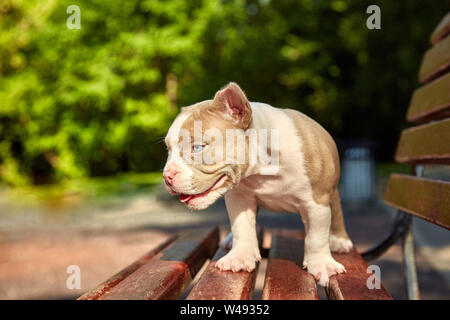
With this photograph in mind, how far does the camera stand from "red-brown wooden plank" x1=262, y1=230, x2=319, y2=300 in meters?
1.48

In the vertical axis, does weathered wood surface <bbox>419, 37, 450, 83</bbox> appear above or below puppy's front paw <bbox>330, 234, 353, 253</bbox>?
above

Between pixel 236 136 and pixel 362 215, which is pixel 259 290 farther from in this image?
pixel 362 215

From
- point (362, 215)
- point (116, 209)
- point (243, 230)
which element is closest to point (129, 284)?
point (243, 230)

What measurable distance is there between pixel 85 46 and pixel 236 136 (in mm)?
15839

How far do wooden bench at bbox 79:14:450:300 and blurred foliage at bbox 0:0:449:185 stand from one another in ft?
39.3

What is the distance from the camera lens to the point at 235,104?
1.70 m

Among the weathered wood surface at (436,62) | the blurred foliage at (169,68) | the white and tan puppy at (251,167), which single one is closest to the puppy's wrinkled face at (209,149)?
the white and tan puppy at (251,167)

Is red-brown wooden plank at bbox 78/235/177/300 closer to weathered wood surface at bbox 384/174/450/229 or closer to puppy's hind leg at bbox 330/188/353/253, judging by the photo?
puppy's hind leg at bbox 330/188/353/253

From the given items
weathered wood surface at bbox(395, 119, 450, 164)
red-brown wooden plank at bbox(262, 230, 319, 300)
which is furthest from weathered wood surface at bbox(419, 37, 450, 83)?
red-brown wooden plank at bbox(262, 230, 319, 300)

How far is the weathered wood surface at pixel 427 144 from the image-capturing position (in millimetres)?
1968

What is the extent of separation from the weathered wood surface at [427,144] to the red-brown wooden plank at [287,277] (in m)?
0.73

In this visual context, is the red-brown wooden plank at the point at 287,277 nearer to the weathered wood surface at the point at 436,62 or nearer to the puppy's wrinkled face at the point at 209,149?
the puppy's wrinkled face at the point at 209,149

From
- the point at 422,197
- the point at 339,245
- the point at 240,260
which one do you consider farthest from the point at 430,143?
the point at 240,260

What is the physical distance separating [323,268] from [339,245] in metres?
0.46
